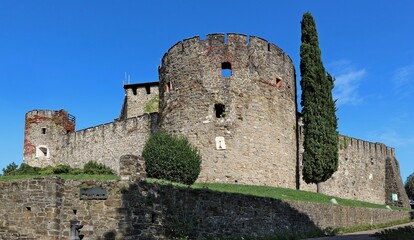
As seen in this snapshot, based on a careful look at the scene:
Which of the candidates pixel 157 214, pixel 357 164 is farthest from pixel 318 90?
pixel 157 214

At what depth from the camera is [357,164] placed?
4144 centimetres

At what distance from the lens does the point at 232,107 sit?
27.0 m

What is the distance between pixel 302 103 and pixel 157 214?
17760mm

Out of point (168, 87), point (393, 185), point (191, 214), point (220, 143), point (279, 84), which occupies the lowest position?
point (191, 214)

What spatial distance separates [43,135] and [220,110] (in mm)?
19782

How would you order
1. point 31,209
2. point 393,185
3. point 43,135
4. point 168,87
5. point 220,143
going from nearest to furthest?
point 31,209 → point 220,143 → point 168,87 → point 43,135 → point 393,185

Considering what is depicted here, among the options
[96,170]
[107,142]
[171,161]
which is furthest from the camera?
[107,142]

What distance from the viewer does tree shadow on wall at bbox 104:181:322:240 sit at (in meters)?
15.7

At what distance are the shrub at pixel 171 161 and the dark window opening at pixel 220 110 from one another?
3.50 meters

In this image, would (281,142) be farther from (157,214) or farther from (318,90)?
(157,214)

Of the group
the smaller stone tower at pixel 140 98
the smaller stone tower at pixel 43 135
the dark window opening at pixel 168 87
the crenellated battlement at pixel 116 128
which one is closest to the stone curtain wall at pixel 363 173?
the crenellated battlement at pixel 116 128

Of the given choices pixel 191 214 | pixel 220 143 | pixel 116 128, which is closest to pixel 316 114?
pixel 220 143

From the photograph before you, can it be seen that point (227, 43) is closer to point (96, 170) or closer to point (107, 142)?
point (96, 170)

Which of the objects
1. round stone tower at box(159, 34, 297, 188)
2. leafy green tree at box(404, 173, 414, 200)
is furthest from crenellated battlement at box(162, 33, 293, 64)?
leafy green tree at box(404, 173, 414, 200)
